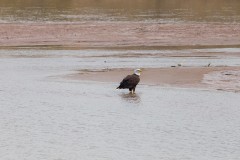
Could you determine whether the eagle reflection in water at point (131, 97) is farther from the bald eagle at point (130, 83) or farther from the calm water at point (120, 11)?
the calm water at point (120, 11)

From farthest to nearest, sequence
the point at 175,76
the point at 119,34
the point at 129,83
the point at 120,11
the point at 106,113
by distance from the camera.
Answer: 1. the point at 120,11
2. the point at 119,34
3. the point at 175,76
4. the point at 129,83
5. the point at 106,113

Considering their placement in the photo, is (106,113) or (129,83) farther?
(129,83)

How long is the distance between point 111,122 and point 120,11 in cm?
3531

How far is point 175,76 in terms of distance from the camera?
891 inches

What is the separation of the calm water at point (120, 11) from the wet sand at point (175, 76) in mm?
18086

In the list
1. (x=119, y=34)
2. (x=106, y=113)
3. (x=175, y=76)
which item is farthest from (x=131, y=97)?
(x=119, y=34)

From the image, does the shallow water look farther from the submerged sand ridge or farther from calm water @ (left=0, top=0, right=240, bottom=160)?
the submerged sand ridge

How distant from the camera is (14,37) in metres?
34.5

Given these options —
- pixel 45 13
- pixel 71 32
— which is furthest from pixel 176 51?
pixel 45 13

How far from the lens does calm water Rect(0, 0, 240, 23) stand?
145 feet

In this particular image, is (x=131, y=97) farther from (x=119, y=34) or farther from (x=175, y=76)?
(x=119, y=34)

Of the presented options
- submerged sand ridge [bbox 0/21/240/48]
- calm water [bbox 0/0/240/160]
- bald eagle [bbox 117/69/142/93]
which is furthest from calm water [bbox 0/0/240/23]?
bald eagle [bbox 117/69/142/93]

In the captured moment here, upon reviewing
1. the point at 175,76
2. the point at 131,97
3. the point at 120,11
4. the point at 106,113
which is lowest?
the point at 106,113

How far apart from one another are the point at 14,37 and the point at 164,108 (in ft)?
58.7
